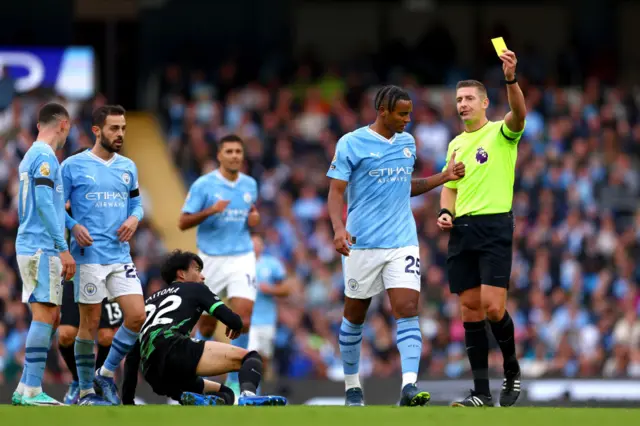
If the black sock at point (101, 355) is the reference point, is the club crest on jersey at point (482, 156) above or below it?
above

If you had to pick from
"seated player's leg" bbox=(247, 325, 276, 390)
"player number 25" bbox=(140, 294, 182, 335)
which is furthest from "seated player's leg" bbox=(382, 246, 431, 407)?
"seated player's leg" bbox=(247, 325, 276, 390)

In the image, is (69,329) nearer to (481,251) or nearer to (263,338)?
(481,251)

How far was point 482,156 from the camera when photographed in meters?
10.6

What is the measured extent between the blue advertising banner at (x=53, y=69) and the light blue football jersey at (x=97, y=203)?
13.9 m

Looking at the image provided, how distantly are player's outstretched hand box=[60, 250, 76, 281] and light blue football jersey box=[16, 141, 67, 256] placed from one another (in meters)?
0.06

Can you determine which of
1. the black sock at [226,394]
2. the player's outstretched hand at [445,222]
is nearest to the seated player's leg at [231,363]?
the black sock at [226,394]

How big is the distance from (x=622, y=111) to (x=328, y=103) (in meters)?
5.40

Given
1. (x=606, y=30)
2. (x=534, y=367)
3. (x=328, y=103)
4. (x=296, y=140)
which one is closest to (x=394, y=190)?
(x=534, y=367)

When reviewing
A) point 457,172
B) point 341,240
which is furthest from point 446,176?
point 341,240

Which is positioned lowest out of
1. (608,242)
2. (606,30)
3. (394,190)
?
(608,242)

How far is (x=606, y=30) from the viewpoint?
28.2 metres

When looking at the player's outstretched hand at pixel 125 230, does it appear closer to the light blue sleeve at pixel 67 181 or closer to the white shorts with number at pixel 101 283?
the white shorts with number at pixel 101 283

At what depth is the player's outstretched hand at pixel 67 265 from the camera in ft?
33.0

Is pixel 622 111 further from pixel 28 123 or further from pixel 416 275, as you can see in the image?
pixel 416 275
